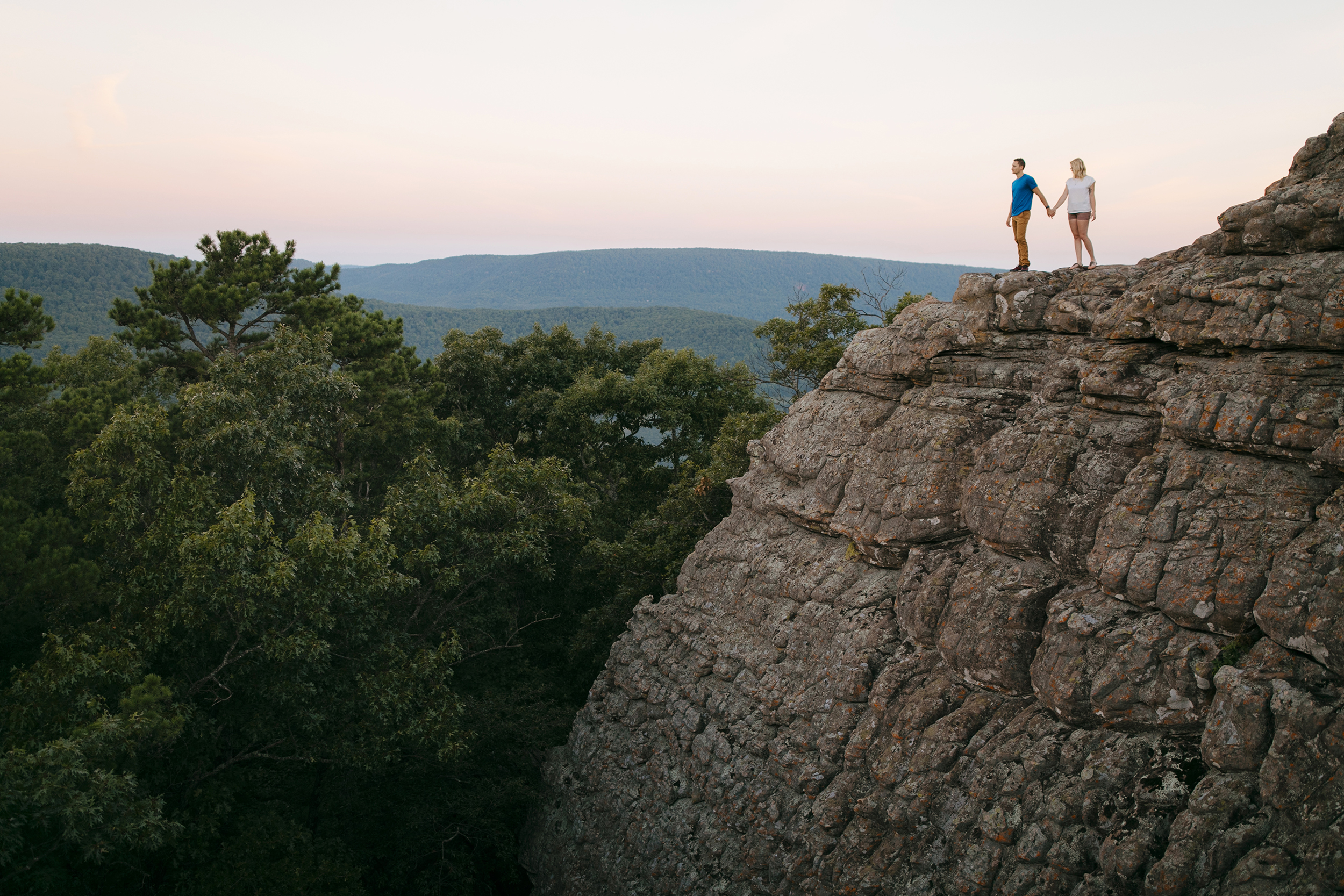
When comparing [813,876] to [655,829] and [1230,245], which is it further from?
[1230,245]

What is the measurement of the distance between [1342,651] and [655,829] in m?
11.3

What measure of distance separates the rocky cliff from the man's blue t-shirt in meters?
1.60

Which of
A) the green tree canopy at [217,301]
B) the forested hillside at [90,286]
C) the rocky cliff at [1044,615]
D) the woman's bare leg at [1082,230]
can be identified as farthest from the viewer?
the forested hillside at [90,286]

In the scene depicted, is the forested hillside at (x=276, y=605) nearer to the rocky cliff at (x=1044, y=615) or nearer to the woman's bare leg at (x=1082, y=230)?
the rocky cliff at (x=1044, y=615)

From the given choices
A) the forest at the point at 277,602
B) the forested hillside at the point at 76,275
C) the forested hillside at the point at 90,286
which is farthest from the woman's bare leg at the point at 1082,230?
the forested hillside at the point at 76,275

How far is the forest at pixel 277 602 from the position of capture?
533 inches

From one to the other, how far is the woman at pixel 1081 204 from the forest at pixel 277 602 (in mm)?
10136

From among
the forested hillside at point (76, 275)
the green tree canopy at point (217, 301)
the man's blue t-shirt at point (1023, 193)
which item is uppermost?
the forested hillside at point (76, 275)

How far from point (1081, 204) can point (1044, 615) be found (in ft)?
23.2

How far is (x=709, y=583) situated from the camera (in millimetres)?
16641

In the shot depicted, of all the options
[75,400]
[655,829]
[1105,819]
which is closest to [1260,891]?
[1105,819]

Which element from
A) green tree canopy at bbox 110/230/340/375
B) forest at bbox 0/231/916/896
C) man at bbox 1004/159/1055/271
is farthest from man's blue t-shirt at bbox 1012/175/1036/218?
green tree canopy at bbox 110/230/340/375

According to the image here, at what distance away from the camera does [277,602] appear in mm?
15242

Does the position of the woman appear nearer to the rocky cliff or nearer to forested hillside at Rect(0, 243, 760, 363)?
the rocky cliff
